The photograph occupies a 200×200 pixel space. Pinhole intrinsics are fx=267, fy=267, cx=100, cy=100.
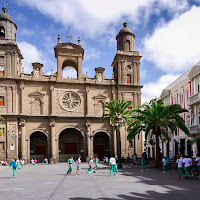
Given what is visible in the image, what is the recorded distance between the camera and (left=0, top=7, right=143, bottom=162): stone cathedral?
43656mm

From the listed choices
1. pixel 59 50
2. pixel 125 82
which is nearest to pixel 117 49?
pixel 125 82

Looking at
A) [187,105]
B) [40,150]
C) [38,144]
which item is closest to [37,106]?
[38,144]

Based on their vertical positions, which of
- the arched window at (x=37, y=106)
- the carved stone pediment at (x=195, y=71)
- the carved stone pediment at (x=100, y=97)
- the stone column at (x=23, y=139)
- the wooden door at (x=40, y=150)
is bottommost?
the wooden door at (x=40, y=150)

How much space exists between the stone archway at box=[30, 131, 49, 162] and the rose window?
264 inches

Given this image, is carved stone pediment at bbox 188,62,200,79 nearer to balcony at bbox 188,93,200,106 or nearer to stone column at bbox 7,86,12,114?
balcony at bbox 188,93,200,106

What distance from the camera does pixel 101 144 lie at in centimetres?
5066

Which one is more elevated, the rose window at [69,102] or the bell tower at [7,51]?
the bell tower at [7,51]

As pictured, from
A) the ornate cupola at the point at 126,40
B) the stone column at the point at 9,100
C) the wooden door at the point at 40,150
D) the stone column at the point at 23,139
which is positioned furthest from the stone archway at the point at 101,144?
the ornate cupola at the point at 126,40

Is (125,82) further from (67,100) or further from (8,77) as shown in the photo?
(8,77)

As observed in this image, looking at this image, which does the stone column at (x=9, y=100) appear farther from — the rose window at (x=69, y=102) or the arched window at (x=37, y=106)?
the rose window at (x=69, y=102)

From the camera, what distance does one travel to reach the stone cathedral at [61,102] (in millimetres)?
43656

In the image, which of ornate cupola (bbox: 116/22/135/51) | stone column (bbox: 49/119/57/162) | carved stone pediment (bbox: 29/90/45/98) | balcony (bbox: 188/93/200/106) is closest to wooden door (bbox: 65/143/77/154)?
stone column (bbox: 49/119/57/162)

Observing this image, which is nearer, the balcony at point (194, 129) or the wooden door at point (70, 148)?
the balcony at point (194, 129)

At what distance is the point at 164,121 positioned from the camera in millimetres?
29328
